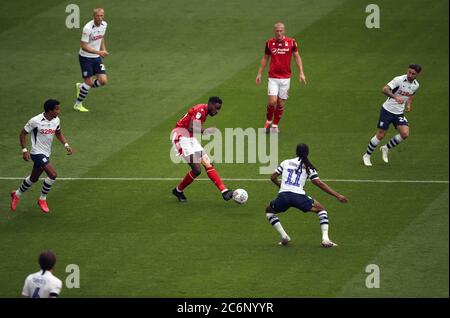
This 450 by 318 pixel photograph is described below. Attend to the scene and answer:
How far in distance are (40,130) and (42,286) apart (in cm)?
668

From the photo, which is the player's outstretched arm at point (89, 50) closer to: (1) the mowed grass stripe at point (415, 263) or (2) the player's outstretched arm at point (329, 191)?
(1) the mowed grass stripe at point (415, 263)

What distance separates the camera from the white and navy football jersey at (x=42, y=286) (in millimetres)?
15570

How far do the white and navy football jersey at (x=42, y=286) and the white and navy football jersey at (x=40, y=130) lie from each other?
256 inches

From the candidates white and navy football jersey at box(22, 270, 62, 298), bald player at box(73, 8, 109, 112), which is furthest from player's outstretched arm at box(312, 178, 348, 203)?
bald player at box(73, 8, 109, 112)

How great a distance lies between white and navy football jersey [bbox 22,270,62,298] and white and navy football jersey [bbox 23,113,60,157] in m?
6.51

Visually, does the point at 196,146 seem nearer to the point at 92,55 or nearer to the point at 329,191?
the point at 329,191

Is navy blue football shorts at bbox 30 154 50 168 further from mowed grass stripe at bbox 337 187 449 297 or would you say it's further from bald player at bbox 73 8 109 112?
bald player at bbox 73 8 109 112

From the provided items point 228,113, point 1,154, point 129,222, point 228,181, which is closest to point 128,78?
point 228,113

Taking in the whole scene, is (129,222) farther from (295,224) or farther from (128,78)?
(128,78)

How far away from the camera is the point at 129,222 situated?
21609 mm

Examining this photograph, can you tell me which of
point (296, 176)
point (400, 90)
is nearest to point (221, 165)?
point (400, 90)

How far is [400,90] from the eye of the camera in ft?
81.1

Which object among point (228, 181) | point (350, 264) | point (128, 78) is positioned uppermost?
point (128, 78)

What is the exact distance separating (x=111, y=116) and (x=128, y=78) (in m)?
3.27
